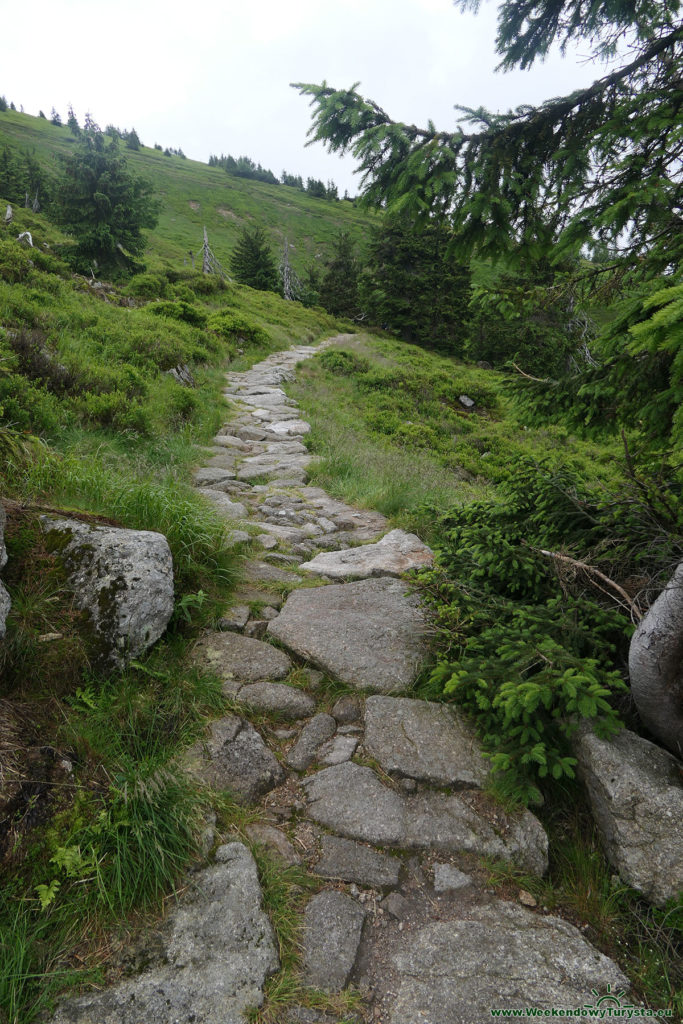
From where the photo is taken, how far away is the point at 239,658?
3.36m

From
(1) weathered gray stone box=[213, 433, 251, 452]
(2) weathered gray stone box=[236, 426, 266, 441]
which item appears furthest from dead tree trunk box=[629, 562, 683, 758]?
(2) weathered gray stone box=[236, 426, 266, 441]

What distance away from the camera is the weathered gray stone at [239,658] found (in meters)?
3.23

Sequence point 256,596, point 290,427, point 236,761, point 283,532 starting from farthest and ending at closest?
point 290,427 < point 283,532 < point 256,596 < point 236,761

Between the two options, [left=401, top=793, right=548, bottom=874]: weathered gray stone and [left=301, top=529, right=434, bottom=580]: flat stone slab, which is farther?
[left=301, top=529, right=434, bottom=580]: flat stone slab

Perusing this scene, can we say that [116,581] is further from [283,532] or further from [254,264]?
[254,264]

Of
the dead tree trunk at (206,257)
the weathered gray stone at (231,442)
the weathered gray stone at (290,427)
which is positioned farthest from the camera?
the dead tree trunk at (206,257)

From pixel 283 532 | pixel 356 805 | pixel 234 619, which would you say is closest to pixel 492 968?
pixel 356 805

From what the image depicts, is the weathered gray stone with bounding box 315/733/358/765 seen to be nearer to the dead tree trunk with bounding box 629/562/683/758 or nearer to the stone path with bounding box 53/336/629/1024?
the stone path with bounding box 53/336/629/1024

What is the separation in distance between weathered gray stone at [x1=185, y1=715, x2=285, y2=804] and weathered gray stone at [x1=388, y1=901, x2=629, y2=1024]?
3.19 feet

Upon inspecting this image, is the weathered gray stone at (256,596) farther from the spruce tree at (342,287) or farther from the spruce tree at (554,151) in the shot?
the spruce tree at (342,287)

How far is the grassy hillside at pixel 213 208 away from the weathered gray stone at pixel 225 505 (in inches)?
2144

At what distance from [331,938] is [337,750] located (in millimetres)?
917

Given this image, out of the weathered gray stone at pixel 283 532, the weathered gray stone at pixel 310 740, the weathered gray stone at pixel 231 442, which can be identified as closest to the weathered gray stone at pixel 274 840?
the weathered gray stone at pixel 310 740

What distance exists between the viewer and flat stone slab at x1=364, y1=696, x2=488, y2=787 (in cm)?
270
